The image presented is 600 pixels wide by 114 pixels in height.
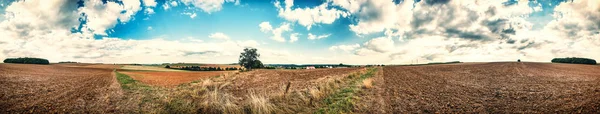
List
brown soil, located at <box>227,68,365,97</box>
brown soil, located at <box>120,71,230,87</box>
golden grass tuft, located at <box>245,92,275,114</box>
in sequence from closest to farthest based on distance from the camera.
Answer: golden grass tuft, located at <box>245,92,275,114</box>, brown soil, located at <box>227,68,365,97</box>, brown soil, located at <box>120,71,230,87</box>

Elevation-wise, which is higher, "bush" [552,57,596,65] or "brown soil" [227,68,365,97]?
"bush" [552,57,596,65]

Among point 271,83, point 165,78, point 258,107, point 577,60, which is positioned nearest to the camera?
point 258,107

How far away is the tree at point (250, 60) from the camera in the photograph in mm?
83188

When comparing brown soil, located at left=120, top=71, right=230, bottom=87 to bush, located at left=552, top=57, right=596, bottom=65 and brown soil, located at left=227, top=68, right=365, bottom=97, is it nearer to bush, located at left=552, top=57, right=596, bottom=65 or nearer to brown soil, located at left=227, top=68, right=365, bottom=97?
brown soil, located at left=227, top=68, right=365, bottom=97

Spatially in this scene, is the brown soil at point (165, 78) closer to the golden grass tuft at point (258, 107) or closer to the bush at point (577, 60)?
the golden grass tuft at point (258, 107)

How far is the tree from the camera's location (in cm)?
8319

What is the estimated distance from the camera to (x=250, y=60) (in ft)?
273

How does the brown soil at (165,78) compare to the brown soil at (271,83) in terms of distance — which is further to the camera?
the brown soil at (165,78)

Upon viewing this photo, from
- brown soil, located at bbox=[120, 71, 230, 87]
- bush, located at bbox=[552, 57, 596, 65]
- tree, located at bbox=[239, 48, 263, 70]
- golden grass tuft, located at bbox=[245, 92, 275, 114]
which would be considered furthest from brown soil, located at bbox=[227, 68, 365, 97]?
bush, located at bbox=[552, 57, 596, 65]

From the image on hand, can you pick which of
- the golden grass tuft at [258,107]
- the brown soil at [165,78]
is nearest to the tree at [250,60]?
the brown soil at [165,78]

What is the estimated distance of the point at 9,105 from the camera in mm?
8938

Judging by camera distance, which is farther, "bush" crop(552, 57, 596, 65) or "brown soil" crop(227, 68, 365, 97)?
"bush" crop(552, 57, 596, 65)

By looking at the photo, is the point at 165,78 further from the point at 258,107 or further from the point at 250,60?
the point at 250,60

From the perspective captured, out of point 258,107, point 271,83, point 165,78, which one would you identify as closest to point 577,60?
point 271,83
